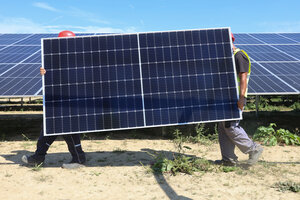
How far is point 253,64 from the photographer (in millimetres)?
9234

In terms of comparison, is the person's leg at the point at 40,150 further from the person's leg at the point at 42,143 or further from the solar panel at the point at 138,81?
the solar panel at the point at 138,81

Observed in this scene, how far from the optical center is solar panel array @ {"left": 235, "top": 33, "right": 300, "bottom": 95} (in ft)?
24.2

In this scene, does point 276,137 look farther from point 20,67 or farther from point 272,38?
point 272,38

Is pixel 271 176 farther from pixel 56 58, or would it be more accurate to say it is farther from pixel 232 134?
pixel 56 58

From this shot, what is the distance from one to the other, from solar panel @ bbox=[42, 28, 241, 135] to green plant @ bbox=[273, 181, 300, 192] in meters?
1.27

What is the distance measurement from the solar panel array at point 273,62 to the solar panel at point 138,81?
2544mm

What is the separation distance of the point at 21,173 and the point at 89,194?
1.68 m

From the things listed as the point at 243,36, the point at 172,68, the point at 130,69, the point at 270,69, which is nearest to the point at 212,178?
the point at 172,68

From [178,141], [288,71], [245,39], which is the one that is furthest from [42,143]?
[245,39]

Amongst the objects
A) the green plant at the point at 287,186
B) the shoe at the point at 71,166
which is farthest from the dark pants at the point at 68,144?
the green plant at the point at 287,186

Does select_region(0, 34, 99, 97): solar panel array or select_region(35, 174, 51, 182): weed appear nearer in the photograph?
select_region(35, 174, 51, 182): weed

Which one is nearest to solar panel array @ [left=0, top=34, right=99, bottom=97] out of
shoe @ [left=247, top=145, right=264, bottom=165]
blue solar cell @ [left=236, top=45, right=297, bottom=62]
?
shoe @ [left=247, top=145, right=264, bottom=165]

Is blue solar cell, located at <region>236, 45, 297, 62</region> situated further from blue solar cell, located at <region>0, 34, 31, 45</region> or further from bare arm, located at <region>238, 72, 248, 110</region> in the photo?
blue solar cell, located at <region>0, 34, 31, 45</region>

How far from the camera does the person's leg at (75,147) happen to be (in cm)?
509
